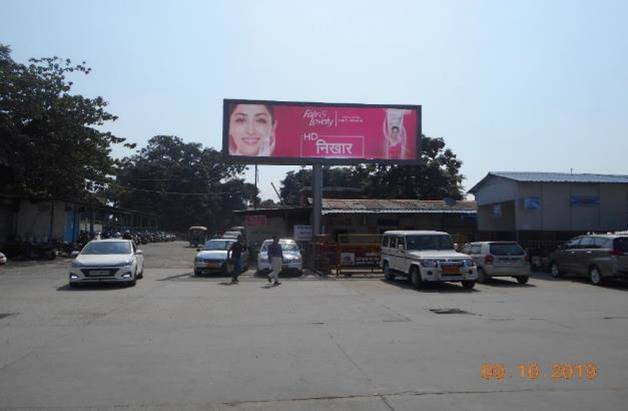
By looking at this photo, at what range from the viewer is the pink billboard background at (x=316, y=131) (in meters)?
28.2

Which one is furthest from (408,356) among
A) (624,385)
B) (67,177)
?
(67,177)

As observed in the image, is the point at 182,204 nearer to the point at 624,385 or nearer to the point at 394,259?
the point at 394,259

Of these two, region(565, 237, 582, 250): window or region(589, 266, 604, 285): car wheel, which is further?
region(565, 237, 582, 250): window

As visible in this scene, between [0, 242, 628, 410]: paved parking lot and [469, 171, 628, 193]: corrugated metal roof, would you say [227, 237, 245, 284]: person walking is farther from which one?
[469, 171, 628, 193]: corrugated metal roof

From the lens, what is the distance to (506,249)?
19.9m

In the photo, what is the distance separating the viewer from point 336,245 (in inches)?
942

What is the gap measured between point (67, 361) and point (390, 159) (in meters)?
23.2

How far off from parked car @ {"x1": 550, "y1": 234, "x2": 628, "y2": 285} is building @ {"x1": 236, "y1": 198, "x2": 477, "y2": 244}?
13077 mm

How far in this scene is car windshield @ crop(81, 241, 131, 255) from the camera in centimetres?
1841

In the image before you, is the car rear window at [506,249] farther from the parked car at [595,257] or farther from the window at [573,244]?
the window at [573,244]

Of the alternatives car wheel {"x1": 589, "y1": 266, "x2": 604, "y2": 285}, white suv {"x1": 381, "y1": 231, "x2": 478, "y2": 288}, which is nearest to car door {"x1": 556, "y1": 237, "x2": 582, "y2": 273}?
car wheel {"x1": 589, "y1": 266, "x2": 604, "y2": 285}

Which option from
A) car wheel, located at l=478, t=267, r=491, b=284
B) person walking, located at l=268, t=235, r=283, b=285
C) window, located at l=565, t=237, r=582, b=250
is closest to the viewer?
person walking, located at l=268, t=235, r=283, b=285

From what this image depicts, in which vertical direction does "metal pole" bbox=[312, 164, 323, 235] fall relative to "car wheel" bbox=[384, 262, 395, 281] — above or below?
above

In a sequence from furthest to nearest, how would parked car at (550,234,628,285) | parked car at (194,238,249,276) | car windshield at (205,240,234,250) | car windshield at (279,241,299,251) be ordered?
1. car windshield at (279,241,299,251)
2. car windshield at (205,240,234,250)
3. parked car at (194,238,249,276)
4. parked car at (550,234,628,285)
